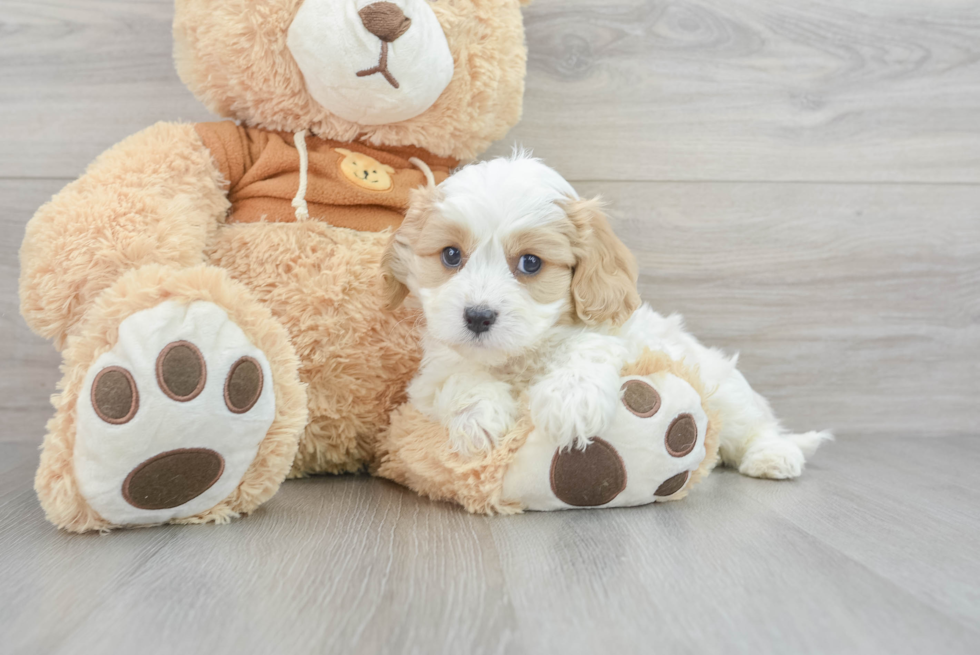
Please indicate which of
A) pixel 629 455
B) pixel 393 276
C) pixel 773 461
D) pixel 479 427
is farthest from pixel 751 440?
pixel 393 276

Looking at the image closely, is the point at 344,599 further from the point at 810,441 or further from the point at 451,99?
the point at 810,441

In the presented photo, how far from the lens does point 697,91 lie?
1.63 metres

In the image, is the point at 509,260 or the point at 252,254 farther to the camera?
the point at 252,254

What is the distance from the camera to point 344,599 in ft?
2.36

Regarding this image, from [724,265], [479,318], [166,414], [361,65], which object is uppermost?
A: [361,65]

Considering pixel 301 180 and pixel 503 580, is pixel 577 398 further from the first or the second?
pixel 301 180

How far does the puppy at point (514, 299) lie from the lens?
0.99 metres

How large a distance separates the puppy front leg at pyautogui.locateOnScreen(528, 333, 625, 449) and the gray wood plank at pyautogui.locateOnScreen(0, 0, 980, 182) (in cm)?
72

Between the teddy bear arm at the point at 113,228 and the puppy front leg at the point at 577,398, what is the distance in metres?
0.60

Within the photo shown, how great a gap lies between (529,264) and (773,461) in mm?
619

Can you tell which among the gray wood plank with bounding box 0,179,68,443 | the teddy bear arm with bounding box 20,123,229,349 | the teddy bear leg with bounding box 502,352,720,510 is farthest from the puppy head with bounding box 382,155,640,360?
the gray wood plank with bounding box 0,179,68,443

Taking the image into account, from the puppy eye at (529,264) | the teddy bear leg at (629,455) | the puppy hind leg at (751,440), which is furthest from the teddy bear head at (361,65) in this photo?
the puppy hind leg at (751,440)

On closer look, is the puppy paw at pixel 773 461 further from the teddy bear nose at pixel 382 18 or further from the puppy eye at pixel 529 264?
the teddy bear nose at pixel 382 18

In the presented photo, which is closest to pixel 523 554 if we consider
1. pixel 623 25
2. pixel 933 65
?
pixel 623 25
